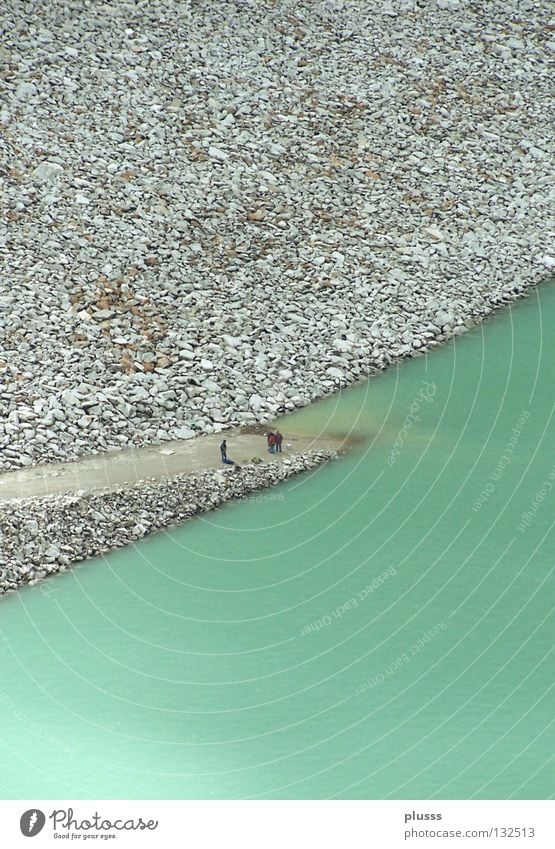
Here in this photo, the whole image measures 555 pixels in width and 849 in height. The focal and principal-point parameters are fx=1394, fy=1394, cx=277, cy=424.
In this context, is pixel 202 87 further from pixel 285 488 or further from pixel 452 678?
pixel 452 678

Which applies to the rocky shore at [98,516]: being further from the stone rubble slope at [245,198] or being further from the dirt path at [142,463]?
the stone rubble slope at [245,198]

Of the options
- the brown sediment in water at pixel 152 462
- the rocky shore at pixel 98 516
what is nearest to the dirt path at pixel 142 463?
the brown sediment in water at pixel 152 462

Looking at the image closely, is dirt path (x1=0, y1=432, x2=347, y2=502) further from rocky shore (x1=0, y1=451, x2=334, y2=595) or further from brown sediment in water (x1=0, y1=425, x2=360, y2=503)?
rocky shore (x1=0, y1=451, x2=334, y2=595)

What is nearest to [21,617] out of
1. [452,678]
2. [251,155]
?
[452,678]

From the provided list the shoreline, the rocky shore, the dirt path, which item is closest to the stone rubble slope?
the shoreline

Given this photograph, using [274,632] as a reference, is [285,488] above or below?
above
